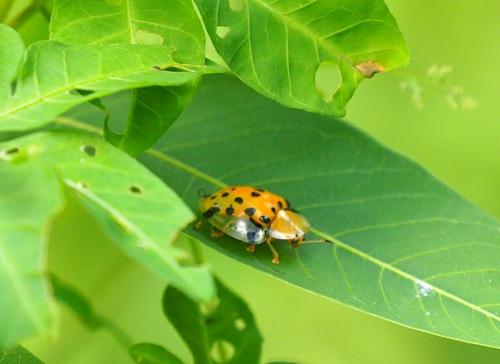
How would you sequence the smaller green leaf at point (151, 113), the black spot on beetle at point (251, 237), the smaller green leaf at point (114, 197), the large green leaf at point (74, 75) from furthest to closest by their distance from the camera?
the black spot on beetle at point (251, 237) < the smaller green leaf at point (151, 113) < the large green leaf at point (74, 75) < the smaller green leaf at point (114, 197)

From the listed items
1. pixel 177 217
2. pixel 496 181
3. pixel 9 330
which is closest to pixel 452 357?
pixel 496 181

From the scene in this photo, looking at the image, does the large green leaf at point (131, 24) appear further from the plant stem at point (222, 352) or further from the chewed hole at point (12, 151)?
the plant stem at point (222, 352)

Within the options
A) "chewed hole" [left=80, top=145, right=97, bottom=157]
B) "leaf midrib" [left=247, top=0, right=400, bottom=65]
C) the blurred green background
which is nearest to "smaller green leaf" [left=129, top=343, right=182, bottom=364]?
"chewed hole" [left=80, top=145, right=97, bottom=157]

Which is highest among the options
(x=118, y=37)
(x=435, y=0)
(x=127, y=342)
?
(x=435, y=0)

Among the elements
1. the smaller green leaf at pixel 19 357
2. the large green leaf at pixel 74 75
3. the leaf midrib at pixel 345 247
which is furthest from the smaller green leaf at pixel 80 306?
the large green leaf at pixel 74 75

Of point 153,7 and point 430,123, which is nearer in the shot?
point 153,7

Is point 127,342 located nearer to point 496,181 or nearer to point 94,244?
point 94,244

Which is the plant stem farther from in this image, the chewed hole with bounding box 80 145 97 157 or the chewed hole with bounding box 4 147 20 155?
the chewed hole with bounding box 4 147 20 155
